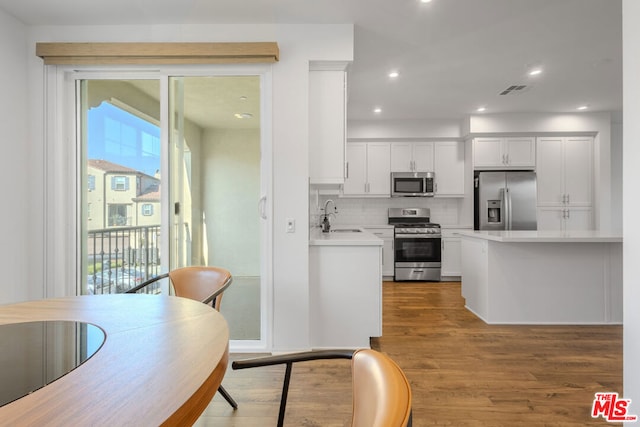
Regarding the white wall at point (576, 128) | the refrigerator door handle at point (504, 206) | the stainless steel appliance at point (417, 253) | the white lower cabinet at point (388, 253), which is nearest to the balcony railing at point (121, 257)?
the white lower cabinet at point (388, 253)

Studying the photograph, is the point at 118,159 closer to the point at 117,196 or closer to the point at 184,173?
the point at 117,196

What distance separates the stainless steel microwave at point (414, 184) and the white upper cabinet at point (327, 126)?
122 inches

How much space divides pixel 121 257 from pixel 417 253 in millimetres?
4237

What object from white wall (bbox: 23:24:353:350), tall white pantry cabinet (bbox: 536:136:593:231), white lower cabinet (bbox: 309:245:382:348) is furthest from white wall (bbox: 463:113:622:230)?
white lower cabinet (bbox: 309:245:382:348)

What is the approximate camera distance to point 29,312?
1.24 metres

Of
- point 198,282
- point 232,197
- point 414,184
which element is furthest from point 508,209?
point 198,282

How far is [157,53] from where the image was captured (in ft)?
8.41

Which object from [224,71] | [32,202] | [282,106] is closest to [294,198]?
[282,106]

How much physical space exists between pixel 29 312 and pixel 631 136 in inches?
104

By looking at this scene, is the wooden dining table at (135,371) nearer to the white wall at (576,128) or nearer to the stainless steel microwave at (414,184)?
the stainless steel microwave at (414,184)

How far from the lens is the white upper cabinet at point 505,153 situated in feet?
17.6
